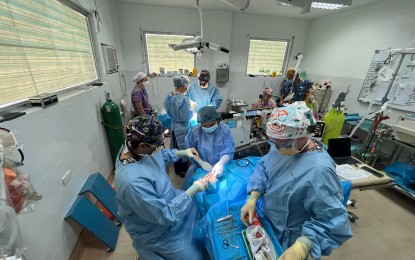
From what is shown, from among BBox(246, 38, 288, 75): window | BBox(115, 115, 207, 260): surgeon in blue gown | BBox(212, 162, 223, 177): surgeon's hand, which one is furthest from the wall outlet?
BBox(246, 38, 288, 75): window

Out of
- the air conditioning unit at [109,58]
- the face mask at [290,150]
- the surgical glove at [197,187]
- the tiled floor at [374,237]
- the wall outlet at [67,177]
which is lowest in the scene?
the tiled floor at [374,237]

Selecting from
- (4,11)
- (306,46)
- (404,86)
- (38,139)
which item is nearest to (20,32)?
(4,11)

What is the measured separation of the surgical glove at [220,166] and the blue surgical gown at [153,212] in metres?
0.48

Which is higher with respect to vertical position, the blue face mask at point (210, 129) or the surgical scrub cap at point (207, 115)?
the surgical scrub cap at point (207, 115)

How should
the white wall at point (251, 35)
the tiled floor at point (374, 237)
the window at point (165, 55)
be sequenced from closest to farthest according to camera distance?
the tiled floor at point (374, 237)
the window at point (165, 55)
the white wall at point (251, 35)

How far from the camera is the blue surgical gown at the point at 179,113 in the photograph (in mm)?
3047

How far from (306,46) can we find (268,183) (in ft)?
19.6

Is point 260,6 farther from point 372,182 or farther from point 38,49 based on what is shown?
point 38,49

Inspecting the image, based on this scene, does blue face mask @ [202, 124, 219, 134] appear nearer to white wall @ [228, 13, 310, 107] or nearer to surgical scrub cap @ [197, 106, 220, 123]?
surgical scrub cap @ [197, 106, 220, 123]

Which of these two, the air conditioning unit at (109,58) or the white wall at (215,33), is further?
the white wall at (215,33)

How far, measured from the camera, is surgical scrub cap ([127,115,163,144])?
122cm

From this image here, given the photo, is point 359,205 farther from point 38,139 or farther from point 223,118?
point 38,139

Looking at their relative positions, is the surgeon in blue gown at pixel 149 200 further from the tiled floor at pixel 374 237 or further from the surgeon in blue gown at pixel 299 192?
the tiled floor at pixel 374 237

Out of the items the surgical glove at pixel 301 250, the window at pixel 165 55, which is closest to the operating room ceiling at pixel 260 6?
the window at pixel 165 55
